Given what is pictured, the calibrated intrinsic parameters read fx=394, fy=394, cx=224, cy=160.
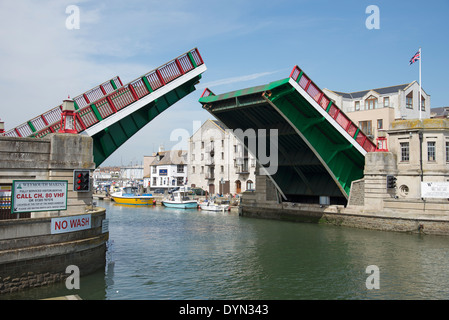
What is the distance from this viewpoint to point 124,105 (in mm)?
24078

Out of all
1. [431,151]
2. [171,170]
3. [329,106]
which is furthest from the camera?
[171,170]

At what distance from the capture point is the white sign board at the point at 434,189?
3177 cm

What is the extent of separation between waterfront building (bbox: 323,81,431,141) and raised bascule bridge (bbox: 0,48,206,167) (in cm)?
3042

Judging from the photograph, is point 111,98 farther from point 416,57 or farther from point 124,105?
point 416,57

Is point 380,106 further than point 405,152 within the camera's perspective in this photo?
Yes

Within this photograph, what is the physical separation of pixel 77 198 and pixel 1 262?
461 cm

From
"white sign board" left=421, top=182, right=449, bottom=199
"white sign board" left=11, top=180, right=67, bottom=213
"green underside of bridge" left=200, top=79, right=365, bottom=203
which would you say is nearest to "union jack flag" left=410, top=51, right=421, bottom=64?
"green underside of bridge" left=200, top=79, right=365, bottom=203

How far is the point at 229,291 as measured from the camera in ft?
56.2

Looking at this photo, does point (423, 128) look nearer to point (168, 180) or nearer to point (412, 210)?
point (412, 210)

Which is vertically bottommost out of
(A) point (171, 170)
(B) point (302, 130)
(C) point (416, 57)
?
(A) point (171, 170)

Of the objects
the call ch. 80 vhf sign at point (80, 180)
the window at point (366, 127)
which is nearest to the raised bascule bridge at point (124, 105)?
the call ch. 80 vhf sign at point (80, 180)

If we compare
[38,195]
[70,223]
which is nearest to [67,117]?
[38,195]

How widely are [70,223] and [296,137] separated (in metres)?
23.8
